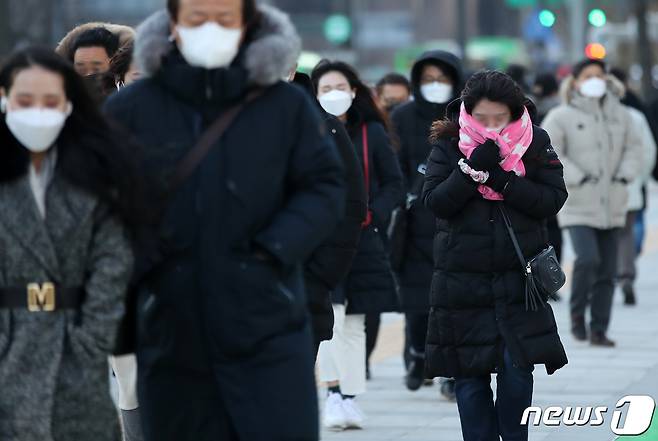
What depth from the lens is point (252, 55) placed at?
16.5 feet

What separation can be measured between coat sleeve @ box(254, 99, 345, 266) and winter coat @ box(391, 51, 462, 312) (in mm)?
5234

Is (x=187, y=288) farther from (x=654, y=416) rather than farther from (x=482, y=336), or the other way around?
(x=654, y=416)

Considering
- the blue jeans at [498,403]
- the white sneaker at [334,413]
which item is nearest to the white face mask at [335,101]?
the white sneaker at [334,413]

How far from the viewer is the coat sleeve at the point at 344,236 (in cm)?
693

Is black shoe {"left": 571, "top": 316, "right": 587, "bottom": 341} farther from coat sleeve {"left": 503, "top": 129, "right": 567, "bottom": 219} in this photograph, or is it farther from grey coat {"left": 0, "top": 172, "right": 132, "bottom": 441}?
grey coat {"left": 0, "top": 172, "right": 132, "bottom": 441}

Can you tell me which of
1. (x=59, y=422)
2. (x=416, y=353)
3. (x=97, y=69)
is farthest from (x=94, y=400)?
(x=416, y=353)

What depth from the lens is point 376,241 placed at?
9.64 meters

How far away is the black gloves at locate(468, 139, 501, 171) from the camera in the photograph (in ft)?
23.1

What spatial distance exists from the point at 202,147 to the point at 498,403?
2.74 metres

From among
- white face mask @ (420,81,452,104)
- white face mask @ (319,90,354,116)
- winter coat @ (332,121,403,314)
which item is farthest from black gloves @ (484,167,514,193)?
white face mask @ (420,81,452,104)

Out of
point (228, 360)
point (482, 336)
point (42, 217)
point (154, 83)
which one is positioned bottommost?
point (482, 336)

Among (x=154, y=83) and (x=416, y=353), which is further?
(x=416, y=353)

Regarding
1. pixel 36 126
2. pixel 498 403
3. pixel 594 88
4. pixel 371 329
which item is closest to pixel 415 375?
pixel 371 329

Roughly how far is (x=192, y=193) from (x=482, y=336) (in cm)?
248
